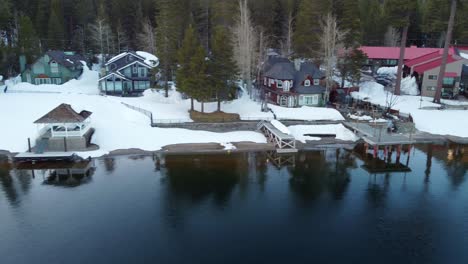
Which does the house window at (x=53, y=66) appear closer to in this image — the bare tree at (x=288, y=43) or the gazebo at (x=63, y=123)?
the gazebo at (x=63, y=123)

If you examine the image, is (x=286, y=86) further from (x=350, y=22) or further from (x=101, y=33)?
(x=101, y=33)

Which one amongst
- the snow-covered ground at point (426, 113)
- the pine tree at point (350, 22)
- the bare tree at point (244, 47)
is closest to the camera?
the snow-covered ground at point (426, 113)

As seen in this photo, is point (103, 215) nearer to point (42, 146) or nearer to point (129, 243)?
point (129, 243)

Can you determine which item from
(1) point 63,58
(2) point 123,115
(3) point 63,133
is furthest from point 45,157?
(1) point 63,58

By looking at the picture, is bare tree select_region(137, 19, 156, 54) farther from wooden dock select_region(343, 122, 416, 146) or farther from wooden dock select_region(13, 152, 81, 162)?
wooden dock select_region(343, 122, 416, 146)

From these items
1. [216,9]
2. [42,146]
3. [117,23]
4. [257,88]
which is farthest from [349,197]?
[117,23]

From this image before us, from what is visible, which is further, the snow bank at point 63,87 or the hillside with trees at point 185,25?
the snow bank at point 63,87

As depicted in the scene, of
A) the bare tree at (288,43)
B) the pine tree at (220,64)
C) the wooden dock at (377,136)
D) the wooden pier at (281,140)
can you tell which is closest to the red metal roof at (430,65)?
the bare tree at (288,43)
